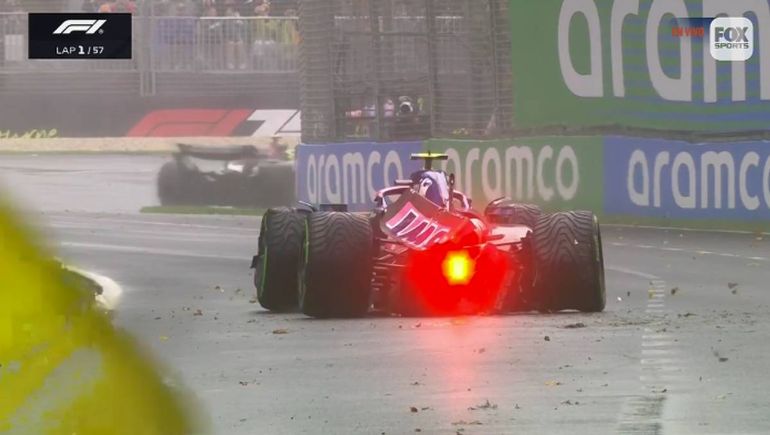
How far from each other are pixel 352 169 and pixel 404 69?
1.83 meters

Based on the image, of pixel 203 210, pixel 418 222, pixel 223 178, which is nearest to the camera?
pixel 418 222

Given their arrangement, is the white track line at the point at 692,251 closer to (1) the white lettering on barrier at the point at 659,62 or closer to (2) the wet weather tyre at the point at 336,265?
(1) the white lettering on barrier at the point at 659,62

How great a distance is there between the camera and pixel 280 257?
611 inches

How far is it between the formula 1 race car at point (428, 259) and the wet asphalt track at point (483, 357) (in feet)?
0.92

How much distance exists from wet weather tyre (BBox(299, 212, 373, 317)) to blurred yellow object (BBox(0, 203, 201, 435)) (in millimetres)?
2547

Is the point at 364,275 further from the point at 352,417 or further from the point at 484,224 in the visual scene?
the point at 352,417

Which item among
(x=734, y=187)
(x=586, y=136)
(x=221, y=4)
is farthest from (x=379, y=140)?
(x=221, y=4)

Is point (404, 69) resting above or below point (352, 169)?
above

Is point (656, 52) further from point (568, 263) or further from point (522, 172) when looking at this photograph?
point (568, 263)

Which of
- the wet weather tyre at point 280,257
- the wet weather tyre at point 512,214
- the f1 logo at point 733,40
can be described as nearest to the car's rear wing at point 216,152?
the f1 logo at point 733,40

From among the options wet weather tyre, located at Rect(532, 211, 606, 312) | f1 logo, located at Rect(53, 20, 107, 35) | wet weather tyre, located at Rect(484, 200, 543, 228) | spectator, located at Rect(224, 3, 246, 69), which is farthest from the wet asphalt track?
spectator, located at Rect(224, 3, 246, 69)

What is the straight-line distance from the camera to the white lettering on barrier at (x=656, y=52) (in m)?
26.3

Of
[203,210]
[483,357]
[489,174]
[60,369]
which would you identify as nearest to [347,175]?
[489,174]

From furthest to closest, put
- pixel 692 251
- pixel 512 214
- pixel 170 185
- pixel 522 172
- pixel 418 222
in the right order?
1. pixel 170 185
2. pixel 522 172
3. pixel 692 251
4. pixel 512 214
5. pixel 418 222
